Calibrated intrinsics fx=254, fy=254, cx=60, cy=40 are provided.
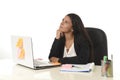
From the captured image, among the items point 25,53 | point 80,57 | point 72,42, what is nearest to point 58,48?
point 72,42

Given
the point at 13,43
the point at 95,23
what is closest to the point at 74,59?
the point at 13,43

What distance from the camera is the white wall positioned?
332cm

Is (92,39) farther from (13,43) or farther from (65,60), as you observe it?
(13,43)

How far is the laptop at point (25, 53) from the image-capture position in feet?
7.31

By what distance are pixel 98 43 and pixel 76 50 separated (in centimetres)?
25

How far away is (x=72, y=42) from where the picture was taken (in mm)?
2875

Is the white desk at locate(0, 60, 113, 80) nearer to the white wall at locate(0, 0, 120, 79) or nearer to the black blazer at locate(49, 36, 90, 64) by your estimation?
the black blazer at locate(49, 36, 90, 64)

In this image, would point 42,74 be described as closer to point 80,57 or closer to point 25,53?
point 25,53

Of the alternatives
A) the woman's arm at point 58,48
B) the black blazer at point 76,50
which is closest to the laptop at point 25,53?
the black blazer at point 76,50

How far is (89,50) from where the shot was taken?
8.82 feet

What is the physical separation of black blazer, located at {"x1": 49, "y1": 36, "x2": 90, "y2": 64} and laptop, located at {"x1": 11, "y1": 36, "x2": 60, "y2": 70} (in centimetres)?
17

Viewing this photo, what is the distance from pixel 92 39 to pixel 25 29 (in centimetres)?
153

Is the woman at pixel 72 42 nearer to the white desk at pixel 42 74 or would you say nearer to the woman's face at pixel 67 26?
the woman's face at pixel 67 26

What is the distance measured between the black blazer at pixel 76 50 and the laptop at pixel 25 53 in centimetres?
17
